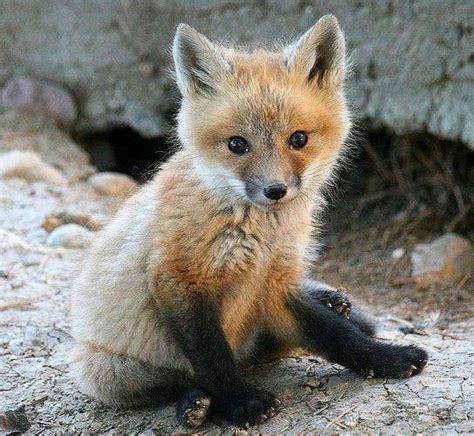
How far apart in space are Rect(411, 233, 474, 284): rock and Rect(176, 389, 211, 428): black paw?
2880mm

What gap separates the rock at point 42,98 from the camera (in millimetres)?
7207

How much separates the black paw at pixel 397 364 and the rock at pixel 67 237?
2.56 m

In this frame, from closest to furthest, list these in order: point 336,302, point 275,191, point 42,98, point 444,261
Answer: point 275,191 → point 336,302 → point 444,261 → point 42,98

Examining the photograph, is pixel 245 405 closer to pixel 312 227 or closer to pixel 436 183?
pixel 312 227

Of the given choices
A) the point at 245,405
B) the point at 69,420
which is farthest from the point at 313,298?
the point at 69,420

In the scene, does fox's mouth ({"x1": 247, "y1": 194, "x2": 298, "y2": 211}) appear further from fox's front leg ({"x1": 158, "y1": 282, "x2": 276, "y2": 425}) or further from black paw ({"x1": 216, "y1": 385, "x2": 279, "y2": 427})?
black paw ({"x1": 216, "y1": 385, "x2": 279, "y2": 427})

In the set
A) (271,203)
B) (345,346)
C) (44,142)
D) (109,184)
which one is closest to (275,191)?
(271,203)

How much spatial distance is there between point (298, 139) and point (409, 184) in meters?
3.86

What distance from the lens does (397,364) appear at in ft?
11.1

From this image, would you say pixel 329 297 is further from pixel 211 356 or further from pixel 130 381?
pixel 130 381

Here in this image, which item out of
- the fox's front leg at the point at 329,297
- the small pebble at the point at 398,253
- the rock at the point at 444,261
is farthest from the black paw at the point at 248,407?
the small pebble at the point at 398,253

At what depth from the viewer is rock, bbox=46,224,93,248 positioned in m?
5.38

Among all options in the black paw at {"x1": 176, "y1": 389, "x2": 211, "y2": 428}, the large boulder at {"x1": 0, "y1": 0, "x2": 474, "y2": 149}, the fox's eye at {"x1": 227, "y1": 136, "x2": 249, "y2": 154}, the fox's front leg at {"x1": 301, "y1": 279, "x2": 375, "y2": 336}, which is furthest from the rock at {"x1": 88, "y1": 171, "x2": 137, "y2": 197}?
the black paw at {"x1": 176, "y1": 389, "x2": 211, "y2": 428}

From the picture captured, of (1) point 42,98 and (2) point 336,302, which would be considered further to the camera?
(1) point 42,98
